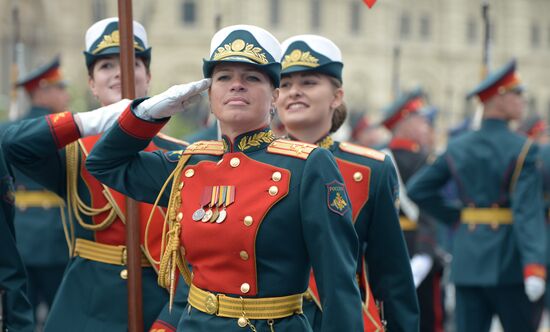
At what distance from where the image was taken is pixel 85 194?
14.9ft

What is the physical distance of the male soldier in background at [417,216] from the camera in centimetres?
720

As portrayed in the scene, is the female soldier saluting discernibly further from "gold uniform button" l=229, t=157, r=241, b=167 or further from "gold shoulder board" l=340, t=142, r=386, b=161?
"gold shoulder board" l=340, t=142, r=386, b=161

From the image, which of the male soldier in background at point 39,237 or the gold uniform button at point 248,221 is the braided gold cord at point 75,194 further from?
the male soldier in background at point 39,237

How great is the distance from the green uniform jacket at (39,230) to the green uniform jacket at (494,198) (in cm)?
269

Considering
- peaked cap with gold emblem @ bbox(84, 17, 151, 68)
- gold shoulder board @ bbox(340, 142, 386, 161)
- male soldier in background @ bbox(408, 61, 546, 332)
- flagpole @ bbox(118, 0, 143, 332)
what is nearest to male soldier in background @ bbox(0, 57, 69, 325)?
male soldier in background @ bbox(408, 61, 546, 332)

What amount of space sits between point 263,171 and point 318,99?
3.82 feet

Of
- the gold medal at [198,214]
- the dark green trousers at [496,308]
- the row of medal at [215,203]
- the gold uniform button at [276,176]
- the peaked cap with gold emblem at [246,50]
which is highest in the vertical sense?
the peaked cap with gold emblem at [246,50]

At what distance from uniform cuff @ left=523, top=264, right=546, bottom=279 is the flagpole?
9.69 ft

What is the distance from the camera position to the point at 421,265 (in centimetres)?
729

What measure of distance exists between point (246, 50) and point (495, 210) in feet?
12.0

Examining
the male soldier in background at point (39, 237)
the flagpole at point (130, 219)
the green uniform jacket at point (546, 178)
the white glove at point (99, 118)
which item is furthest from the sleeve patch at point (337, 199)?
the green uniform jacket at point (546, 178)

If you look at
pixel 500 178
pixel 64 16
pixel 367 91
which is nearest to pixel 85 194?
pixel 500 178

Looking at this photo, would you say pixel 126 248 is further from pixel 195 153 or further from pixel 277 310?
pixel 277 310

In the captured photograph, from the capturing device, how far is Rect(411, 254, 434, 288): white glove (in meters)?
7.23
